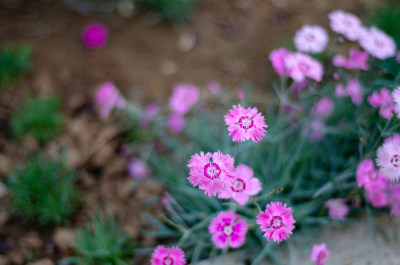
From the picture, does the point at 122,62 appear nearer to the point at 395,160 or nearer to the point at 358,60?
the point at 358,60

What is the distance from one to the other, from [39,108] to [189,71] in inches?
38.0

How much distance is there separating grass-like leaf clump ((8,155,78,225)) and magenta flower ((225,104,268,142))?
43.0 inches

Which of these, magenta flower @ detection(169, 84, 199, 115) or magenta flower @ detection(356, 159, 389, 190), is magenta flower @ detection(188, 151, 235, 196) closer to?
magenta flower @ detection(356, 159, 389, 190)

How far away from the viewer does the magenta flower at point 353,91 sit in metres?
1.58

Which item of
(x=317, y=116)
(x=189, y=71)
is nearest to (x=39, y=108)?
(x=189, y=71)

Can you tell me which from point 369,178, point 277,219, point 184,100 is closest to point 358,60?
point 369,178

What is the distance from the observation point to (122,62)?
2.56m

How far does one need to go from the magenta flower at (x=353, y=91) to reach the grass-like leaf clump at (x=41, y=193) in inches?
51.1

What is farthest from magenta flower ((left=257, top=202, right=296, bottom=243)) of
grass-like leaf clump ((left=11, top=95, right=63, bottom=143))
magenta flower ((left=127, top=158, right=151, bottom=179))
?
grass-like leaf clump ((left=11, top=95, right=63, bottom=143))

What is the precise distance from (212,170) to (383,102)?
0.81 meters

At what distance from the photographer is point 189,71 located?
2549 mm

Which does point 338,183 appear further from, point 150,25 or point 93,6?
point 93,6

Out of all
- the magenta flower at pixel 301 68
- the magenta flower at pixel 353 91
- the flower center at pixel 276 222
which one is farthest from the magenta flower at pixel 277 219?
the magenta flower at pixel 353 91

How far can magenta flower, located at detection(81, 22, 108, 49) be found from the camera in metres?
2.55
